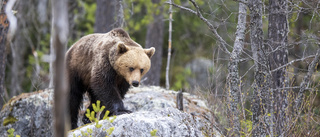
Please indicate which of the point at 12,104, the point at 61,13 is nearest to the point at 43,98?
the point at 12,104

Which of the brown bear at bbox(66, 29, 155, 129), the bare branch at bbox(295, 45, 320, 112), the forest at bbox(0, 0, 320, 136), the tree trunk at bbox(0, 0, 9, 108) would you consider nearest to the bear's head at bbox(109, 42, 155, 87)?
the brown bear at bbox(66, 29, 155, 129)

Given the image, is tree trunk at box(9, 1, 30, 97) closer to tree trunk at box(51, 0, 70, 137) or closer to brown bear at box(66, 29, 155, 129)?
brown bear at box(66, 29, 155, 129)

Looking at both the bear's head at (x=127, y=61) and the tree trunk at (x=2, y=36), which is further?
the tree trunk at (x=2, y=36)

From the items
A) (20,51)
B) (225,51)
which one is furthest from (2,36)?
(20,51)

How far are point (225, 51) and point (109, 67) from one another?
1.82 m

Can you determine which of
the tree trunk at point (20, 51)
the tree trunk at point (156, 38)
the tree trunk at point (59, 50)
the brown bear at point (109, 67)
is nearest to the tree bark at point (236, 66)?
the brown bear at point (109, 67)

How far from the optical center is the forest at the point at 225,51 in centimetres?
559

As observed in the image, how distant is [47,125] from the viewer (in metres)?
7.23

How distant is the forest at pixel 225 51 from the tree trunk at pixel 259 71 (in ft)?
0.04

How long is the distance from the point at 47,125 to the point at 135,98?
68.3 inches

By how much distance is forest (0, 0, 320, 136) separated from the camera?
559cm

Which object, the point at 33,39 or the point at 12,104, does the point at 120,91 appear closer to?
the point at 12,104

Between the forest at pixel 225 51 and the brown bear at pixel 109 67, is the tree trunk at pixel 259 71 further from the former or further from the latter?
the brown bear at pixel 109 67

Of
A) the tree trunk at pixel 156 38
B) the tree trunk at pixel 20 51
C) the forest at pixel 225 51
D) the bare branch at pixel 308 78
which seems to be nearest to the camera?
the forest at pixel 225 51
